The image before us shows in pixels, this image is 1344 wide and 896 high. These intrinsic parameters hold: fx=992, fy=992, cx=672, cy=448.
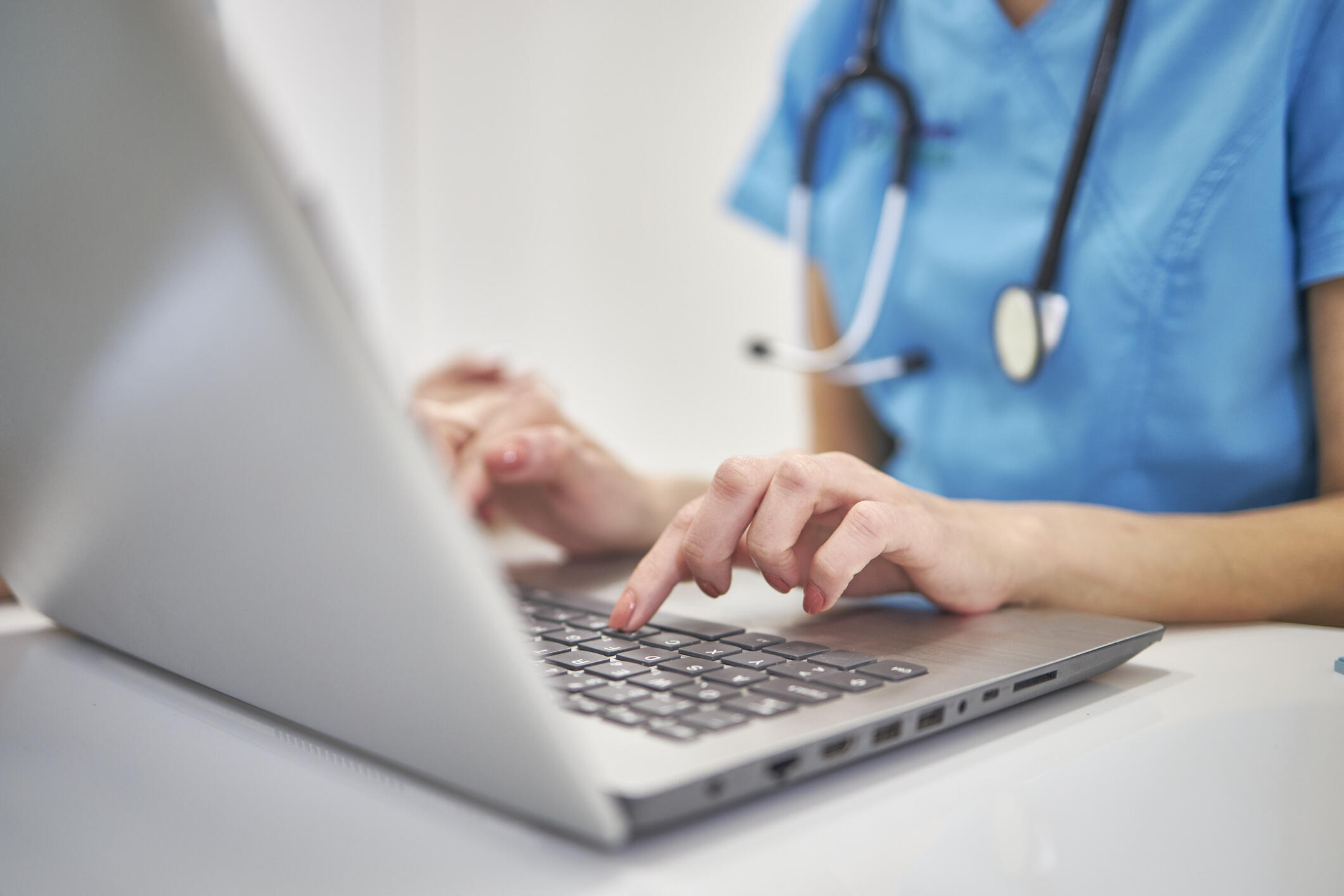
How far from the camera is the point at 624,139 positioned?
7.89 feet

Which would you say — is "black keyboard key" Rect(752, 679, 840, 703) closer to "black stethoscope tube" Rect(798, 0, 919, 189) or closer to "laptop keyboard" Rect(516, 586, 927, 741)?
"laptop keyboard" Rect(516, 586, 927, 741)

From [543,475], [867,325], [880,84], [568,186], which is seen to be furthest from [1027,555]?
[568,186]

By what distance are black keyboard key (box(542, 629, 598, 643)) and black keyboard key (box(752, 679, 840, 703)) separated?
108 mm

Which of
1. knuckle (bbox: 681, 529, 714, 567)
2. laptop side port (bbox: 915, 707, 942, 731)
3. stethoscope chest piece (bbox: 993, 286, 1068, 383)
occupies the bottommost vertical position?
laptop side port (bbox: 915, 707, 942, 731)

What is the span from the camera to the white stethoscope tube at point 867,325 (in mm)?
888

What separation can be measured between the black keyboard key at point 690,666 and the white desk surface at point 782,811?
2.7 inches

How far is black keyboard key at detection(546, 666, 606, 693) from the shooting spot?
1.14 ft

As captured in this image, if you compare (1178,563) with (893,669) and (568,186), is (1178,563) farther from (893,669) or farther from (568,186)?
(568,186)

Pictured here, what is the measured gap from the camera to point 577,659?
1.28 ft

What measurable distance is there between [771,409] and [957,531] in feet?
5.33

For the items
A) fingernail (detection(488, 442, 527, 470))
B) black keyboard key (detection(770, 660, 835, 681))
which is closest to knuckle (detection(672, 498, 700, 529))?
black keyboard key (detection(770, 660, 835, 681))

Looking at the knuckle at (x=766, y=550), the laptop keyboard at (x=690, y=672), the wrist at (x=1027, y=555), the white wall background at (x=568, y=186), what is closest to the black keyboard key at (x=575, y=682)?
the laptop keyboard at (x=690, y=672)

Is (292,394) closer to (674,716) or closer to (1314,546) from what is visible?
(674,716)

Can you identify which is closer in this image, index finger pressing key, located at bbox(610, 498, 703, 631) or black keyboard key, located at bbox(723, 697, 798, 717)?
black keyboard key, located at bbox(723, 697, 798, 717)
